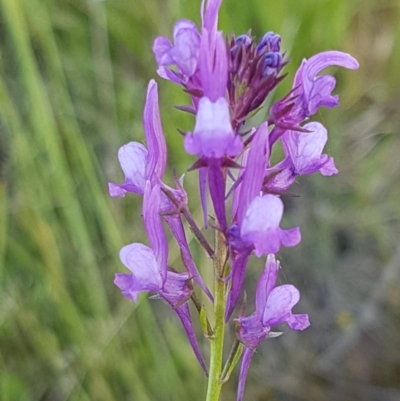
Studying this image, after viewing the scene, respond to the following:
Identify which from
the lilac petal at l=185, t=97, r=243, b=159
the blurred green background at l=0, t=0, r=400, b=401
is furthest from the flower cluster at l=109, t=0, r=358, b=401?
the blurred green background at l=0, t=0, r=400, b=401

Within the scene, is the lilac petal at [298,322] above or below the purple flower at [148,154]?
below

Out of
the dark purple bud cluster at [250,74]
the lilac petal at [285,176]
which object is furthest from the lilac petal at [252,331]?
the dark purple bud cluster at [250,74]

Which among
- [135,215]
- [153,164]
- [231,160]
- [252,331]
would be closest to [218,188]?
[231,160]

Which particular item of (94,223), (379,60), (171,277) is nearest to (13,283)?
(94,223)

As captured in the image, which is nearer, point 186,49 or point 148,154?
point 186,49

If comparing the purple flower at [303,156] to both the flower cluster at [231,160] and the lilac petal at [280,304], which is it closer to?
the flower cluster at [231,160]

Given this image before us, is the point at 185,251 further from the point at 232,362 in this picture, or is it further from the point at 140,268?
the point at 232,362
